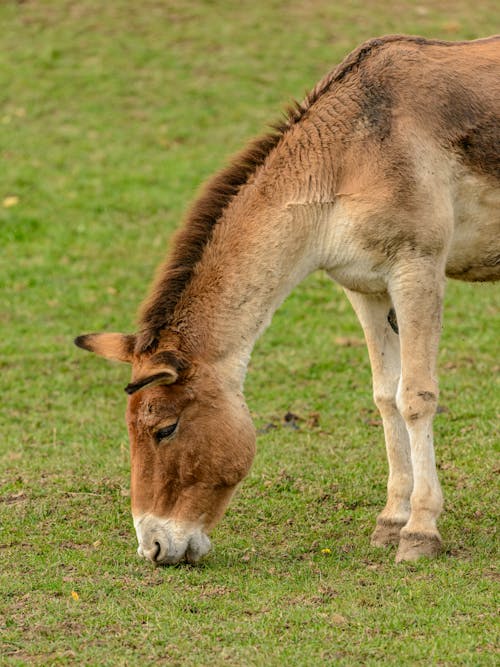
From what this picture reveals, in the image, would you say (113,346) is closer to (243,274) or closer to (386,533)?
(243,274)

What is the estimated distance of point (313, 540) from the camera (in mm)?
7211

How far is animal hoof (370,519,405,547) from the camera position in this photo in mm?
7113

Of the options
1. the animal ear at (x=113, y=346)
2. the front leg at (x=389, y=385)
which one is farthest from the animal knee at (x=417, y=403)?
the animal ear at (x=113, y=346)

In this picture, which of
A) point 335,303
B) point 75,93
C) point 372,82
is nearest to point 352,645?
point 372,82

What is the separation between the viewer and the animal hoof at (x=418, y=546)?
6.67m

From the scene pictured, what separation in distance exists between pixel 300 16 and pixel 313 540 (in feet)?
53.6

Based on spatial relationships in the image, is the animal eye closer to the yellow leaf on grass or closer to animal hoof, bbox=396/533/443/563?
animal hoof, bbox=396/533/443/563

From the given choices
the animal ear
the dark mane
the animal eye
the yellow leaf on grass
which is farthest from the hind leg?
the yellow leaf on grass

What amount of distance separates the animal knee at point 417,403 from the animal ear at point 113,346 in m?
1.65

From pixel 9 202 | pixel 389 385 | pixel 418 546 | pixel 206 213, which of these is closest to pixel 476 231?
pixel 389 385

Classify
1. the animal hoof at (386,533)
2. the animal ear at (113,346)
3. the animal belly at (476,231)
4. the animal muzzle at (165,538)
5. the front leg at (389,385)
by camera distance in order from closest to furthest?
→ the animal muzzle at (165,538) → the animal ear at (113,346) → the animal belly at (476,231) → the animal hoof at (386,533) → the front leg at (389,385)

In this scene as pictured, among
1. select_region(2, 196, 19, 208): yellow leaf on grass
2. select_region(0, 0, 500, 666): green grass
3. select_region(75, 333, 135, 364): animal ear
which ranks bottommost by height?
select_region(2, 196, 19, 208): yellow leaf on grass

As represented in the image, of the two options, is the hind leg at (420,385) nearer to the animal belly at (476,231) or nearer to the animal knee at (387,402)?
the animal belly at (476,231)

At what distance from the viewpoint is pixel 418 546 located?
6676mm
